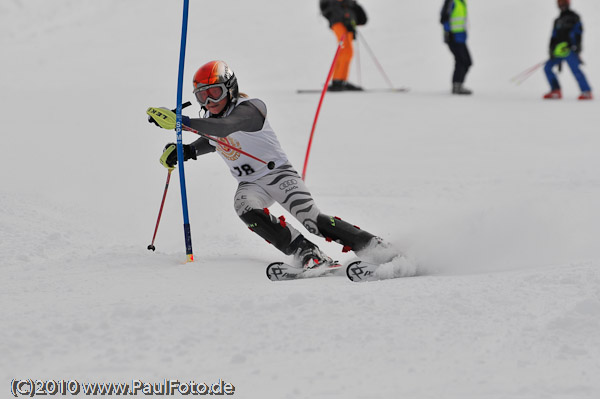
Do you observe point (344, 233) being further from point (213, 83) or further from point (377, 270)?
point (213, 83)

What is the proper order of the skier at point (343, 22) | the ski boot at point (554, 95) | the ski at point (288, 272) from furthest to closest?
the ski boot at point (554, 95) → the skier at point (343, 22) → the ski at point (288, 272)

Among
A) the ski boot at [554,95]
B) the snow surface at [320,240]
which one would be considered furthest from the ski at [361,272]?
the ski boot at [554,95]

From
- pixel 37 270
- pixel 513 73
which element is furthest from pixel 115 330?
pixel 513 73

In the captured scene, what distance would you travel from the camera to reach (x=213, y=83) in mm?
4527

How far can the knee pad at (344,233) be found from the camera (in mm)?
A: 4363

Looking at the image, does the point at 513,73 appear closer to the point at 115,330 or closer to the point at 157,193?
the point at 157,193

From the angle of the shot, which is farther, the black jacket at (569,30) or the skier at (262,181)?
the black jacket at (569,30)

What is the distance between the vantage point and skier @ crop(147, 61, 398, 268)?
437 cm

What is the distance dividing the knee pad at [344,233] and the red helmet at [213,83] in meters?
1.10

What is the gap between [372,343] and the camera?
9.45 ft

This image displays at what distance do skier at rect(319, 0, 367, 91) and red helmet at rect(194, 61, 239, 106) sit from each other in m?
7.15

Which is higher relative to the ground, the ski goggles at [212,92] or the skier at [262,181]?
the ski goggles at [212,92]

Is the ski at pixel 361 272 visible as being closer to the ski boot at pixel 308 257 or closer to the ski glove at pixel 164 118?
the ski boot at pixel 308 257

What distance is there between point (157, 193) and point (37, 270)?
3.18 metres
